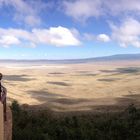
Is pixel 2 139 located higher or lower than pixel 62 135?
higher

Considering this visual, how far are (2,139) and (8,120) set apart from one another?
1.19m

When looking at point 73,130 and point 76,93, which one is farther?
point 76,93

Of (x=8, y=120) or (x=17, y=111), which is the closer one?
(x=8, y=120)

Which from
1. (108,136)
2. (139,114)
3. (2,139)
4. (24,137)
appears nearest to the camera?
(2,139)

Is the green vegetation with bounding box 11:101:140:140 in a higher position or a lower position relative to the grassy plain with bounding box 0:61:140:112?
higher

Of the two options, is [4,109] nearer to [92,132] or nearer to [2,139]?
[2,139]

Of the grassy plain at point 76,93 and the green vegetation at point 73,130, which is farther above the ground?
the green vegetation at point 73,130

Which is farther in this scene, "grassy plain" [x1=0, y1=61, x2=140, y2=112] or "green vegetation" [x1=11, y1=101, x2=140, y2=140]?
"grassy plain" [x1=0, y1=61, x2=140, y2=112]

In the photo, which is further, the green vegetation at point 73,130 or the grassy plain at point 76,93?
the grassy plain at point 76,93

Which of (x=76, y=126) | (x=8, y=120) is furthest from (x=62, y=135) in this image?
(x=8, y=120)

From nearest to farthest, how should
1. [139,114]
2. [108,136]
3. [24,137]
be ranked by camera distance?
[24,137] → [108,136] → [139,114]

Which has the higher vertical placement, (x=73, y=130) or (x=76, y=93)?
(x=73, y=130)

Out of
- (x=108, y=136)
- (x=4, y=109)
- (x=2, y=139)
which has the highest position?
(x=4, y=109)

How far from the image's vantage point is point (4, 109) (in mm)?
11914
